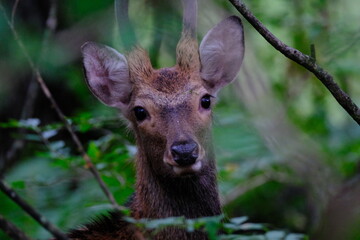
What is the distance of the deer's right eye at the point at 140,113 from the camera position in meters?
6.40

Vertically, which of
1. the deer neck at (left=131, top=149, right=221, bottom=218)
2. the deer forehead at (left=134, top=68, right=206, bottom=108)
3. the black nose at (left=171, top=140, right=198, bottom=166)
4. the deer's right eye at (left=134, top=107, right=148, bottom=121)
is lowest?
the deer neck at (left=131, top=149, right=221, bottom=218)

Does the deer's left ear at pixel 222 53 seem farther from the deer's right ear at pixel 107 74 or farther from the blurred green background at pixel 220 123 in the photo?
the deer's right ear at pixel 107 74

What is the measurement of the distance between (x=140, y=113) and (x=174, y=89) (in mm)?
367

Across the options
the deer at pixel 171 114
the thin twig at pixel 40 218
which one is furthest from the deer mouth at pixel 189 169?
the thin twig at pixel 40 218

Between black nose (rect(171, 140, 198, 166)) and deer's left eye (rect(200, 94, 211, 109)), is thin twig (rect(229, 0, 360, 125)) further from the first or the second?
deer's left eye (rect(200, 94, 211, 109))

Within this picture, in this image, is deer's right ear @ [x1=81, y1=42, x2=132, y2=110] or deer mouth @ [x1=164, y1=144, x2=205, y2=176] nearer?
deer mouth @ [x1=164, y1=144, x2=205, y2=176]

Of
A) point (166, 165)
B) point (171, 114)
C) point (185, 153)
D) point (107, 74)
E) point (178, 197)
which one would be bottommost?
point (178, 197)

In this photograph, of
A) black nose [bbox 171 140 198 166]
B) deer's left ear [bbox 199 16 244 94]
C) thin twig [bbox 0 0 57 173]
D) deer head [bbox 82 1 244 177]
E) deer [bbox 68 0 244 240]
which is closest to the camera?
black nose [bbox 171 140 198 166]

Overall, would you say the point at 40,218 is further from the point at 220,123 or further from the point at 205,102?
the point at 220,123

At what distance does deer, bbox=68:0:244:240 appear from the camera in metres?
6.04

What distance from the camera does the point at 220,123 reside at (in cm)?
812

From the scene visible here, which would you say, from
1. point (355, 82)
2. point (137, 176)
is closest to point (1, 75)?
point (137, 176)

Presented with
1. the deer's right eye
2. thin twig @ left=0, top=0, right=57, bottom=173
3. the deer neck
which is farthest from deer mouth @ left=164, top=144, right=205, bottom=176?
thin twig @ left=0, top=0, right=57, bottom=173

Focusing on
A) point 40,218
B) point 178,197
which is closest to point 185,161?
point 178,197
